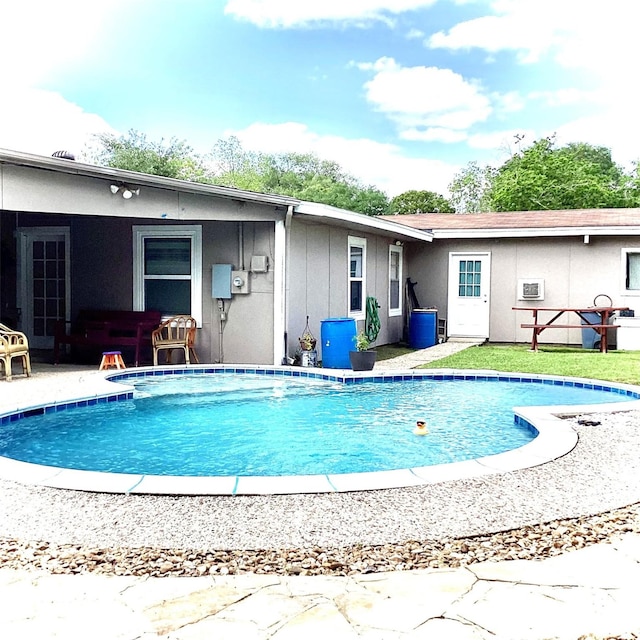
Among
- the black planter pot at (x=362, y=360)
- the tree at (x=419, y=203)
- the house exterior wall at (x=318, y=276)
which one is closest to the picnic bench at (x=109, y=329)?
the house exterior wall at (x=318, y=276)

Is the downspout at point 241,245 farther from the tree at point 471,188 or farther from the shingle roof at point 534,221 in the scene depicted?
the tree at point 471,188

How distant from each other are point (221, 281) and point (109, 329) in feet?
6.01

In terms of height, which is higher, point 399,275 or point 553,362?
point 399,275

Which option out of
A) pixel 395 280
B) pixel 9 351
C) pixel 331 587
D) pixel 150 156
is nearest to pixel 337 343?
pixel 9 351

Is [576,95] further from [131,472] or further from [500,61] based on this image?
[131,472]

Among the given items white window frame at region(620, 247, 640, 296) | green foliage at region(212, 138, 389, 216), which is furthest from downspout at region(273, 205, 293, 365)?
green foliage at region(212, 138, 389, 216)

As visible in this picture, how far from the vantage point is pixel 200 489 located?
370 centimetres

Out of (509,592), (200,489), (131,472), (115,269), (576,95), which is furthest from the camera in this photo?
(576,95)

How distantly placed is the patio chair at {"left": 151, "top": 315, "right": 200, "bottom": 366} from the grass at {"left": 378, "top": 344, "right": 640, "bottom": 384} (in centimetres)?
321

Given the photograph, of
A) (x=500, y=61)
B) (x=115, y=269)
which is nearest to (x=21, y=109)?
(x=500, y=61)

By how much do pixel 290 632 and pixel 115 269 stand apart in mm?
8675

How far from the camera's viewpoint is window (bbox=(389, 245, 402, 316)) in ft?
44.2

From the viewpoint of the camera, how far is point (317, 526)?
10.5 ft

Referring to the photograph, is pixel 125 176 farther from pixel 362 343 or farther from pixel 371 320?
pixel 371 320
